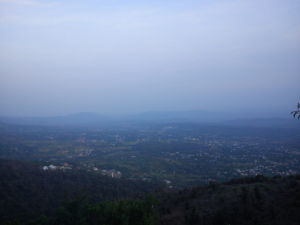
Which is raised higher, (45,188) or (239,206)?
(239,206)

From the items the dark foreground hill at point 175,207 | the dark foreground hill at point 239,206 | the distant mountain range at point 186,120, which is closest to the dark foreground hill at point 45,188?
the dark foreground hill at point 175,207

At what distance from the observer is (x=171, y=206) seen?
1748 centimetres

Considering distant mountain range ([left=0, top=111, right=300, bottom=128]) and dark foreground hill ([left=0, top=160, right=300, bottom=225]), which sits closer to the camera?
dark foreground hill ([left=0, top=160, right=300, bottom=225])

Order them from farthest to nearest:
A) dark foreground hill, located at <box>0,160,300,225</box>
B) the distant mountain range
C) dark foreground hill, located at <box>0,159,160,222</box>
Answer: the distant mountain range, dark foreground hill, located at <box>0,159,160,222</box>, dark foreground hill, located at <box>0,160,300,225</box>

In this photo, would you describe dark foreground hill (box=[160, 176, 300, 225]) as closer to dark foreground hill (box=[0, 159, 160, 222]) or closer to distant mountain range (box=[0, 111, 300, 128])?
dark foreground hill (box=[0, 159, 160, 222])

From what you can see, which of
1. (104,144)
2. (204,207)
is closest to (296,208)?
(204,207)

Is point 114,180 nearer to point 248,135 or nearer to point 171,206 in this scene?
point 171,206

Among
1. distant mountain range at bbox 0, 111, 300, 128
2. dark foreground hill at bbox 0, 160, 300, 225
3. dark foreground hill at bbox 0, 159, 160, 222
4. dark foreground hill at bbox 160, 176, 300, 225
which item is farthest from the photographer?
distant mountain range at bbox 0, 111, 300, 128

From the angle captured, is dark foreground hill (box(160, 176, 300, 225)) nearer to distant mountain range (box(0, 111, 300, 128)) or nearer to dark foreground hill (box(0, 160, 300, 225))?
dark foreground hill (box(0, 160, 300, 225))

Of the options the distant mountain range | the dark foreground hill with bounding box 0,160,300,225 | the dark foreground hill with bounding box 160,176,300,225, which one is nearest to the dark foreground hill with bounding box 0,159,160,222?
the dark foreground hill with bounding box 0,160,300,225

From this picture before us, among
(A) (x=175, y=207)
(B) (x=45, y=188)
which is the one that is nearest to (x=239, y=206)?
(A) (x=175, y=207)

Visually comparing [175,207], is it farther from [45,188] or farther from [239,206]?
[45,188]

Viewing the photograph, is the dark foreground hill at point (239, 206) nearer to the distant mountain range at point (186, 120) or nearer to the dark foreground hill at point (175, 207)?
the dark foreground hill at point (175, 207)

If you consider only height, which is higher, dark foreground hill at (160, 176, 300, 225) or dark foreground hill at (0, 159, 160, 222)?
dark foreground hill at (160, 176, 300, 225)
